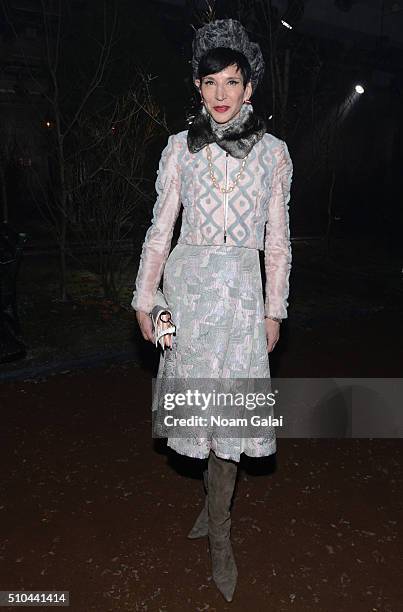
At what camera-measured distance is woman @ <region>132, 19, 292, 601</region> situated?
7.74 ft

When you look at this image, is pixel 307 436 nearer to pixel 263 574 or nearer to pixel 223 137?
pixel 263 574

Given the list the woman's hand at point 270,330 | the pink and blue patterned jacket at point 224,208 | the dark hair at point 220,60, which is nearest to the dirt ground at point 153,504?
the woman's hand at point 270,330

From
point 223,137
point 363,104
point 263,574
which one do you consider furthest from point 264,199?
point 363,104

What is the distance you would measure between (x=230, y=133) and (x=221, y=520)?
5.74 ft

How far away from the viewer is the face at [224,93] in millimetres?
2316

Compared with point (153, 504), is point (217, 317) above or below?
above

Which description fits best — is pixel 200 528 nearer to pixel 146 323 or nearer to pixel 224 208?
pixel 146 323

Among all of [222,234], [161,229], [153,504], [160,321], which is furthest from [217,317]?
[153,504]

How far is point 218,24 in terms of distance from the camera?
2303mm

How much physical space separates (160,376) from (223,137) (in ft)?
3.65

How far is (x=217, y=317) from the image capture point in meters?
2.38

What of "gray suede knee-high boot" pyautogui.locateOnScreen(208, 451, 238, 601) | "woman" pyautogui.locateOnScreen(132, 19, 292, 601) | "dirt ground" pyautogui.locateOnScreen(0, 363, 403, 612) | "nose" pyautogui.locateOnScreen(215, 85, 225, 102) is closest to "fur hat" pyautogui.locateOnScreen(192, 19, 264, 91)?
"woman" pyautogui.locateOnScreen(132, 19, 292, 601)

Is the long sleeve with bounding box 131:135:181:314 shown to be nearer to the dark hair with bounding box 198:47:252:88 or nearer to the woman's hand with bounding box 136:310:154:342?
the woman's hand with bounding box 136:310:154:342

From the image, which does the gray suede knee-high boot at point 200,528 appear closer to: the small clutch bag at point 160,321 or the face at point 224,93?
the small clutch bag at point 160,321
